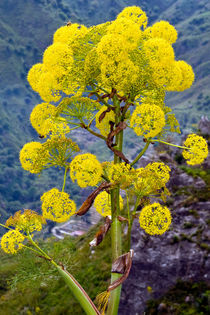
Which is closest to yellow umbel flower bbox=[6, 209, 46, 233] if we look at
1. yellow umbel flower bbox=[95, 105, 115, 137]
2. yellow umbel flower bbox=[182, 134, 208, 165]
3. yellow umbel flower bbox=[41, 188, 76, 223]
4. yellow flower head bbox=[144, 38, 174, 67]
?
yellow umbel flower bbox=[41, 188, 76, 223]

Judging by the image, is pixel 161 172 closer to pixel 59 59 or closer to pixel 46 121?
pixel 46 121

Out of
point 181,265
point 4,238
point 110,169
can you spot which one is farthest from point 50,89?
point 181,265

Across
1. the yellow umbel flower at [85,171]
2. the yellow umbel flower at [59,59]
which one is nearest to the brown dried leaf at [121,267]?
the yellow umbel flower at [85,171]

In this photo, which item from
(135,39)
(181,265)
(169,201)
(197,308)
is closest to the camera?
(135,39)

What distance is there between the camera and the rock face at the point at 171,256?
9.98 m

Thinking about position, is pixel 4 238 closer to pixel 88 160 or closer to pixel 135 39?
pixel 88 160

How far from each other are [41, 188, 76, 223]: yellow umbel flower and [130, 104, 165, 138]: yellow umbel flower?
118cm

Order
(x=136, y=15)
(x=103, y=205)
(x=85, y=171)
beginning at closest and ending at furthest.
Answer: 1. (x=85, y=171)
2. (x=136, y=15)
3. (x=103, y=205)

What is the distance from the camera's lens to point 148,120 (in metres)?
3.28

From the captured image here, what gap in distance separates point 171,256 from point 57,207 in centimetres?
763

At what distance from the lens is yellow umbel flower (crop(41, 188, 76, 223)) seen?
3.70 metres

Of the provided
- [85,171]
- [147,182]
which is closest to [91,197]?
[85,171]

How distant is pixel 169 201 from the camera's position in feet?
38.3

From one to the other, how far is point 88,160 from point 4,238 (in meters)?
1.45
